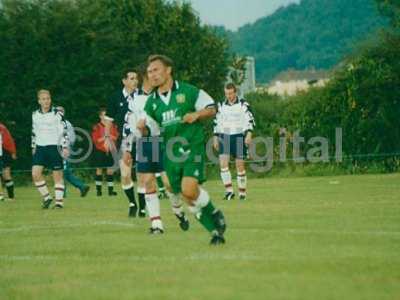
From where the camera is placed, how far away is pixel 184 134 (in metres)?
14.0

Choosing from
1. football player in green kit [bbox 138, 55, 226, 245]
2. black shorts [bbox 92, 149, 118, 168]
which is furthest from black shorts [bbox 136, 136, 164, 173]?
black shorts [bbox 92, 149, 118, 168]

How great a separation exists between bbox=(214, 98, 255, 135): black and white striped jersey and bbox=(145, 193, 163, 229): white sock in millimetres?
9833

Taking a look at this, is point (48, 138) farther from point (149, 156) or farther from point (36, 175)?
point (149, 156)

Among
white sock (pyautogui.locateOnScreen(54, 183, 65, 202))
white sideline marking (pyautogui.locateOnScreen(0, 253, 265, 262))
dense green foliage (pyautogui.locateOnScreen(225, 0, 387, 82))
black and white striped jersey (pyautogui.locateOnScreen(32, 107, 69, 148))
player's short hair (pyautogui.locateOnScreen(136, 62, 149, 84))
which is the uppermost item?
dense green foliage (pyautogui.locateOnScreen(225, 0, 387, 82))

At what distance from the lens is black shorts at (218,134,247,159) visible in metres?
25.8

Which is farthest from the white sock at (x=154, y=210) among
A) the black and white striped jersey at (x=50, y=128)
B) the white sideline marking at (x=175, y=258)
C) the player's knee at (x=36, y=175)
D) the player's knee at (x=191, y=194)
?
the player's knee at (x=36, y=175)

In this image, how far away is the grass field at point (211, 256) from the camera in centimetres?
968

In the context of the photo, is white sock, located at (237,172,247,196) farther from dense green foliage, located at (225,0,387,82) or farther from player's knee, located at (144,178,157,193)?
dense green foliage, located at (225,0,387,82)

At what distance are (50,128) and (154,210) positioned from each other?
7.79 metres

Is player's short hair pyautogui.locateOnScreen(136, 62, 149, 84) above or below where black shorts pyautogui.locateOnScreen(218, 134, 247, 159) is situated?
above

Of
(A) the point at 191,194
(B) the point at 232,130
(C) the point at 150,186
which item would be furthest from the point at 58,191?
(A) the point at 191,194

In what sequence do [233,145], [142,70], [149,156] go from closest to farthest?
[149,156]
[142,70]
[233,145]

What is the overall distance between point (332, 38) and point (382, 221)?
155494 mm

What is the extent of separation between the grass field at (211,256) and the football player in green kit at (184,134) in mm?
441
